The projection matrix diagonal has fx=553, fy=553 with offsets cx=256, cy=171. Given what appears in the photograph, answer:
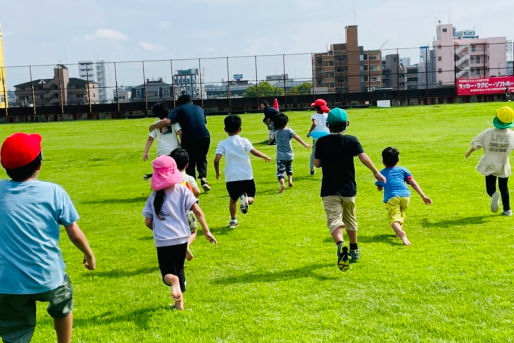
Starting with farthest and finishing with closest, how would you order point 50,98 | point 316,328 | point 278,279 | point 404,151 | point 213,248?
1. point 50,98
2. point 404,151
3. point 213,248
4. point 278,279
5. point 316,328

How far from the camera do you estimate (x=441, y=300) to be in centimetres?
536

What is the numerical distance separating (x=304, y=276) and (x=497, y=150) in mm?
4664

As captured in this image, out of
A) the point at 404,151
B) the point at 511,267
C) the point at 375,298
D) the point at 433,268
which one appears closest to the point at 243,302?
the point at 375,298

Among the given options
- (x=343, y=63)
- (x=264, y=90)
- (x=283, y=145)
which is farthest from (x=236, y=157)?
(x=343, y=63)

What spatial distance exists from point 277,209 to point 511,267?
5.29 m

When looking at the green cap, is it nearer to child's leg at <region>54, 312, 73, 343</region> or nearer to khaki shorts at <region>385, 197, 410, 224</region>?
khaki shorts at <region>385, 197, 410, 224</region>

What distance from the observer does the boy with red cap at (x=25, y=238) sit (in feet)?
12.5

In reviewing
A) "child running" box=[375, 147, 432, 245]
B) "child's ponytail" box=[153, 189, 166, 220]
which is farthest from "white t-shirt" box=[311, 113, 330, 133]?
"child's ponytail" box=[153, 189, 166, 220]

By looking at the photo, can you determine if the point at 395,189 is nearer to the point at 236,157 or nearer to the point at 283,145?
the point at 236,157

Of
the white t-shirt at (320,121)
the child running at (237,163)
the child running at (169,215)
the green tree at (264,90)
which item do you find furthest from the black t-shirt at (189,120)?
the green tree at (264,90)

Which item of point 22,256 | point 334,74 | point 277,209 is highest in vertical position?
point 334,74

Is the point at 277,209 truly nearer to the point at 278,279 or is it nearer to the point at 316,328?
the point at 278,279

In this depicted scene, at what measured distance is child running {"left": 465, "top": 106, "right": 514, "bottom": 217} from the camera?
902 cm

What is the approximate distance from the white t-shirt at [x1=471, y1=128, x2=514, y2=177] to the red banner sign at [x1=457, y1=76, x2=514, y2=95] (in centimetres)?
3999
